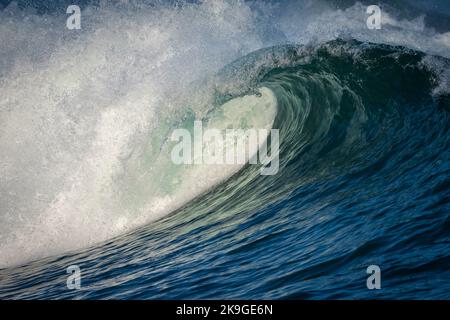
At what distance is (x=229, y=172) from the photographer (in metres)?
10.3

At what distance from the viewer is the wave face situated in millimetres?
4672

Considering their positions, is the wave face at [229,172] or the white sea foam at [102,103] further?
the white sea foam at [102,103]

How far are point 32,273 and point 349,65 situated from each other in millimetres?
6566

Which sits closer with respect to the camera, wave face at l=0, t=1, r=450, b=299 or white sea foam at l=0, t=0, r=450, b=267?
wave face at l=0, t=1, r=450, b=299

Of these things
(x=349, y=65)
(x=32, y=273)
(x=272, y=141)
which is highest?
(x=349, y=65)

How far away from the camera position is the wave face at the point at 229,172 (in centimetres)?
467

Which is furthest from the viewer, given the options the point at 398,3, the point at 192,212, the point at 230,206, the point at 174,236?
the point at 398,3

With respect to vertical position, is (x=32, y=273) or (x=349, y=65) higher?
(x=349, y=65)

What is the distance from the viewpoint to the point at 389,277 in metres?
3.78

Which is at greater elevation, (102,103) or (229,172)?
(102,103)
